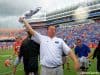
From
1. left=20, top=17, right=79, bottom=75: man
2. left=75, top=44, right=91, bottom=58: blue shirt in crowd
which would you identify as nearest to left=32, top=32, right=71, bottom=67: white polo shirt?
left=20, top=17, right=79, bottom=75: man

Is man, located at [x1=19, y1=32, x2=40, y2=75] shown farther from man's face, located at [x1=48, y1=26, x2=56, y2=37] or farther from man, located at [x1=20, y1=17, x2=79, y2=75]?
man's face, located at [x1=48, y1=26, x2=56, y2=37]

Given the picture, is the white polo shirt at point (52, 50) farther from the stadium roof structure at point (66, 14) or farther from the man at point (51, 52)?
the stadium roof structure at point (66, 14)

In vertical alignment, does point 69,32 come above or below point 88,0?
below

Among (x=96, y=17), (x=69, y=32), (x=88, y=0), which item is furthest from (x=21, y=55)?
(x=88, y=0)

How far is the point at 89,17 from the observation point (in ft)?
239

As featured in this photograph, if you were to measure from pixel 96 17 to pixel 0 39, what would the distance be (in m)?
17.7

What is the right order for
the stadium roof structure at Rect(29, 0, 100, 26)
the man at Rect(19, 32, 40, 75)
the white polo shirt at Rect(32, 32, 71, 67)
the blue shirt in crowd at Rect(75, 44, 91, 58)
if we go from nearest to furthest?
the white polo shirt at Rect(32, 32, 71, 67), the man at Rect(19, 32, 40, 75), the blue shirt in crowd at Rect(75, 44, 91, 58), the stadium roof structure at Rect(29, 0, 100, 26)

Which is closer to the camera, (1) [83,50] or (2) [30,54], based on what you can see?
(2) [30,54]

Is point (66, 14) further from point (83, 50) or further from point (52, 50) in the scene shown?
point (52, 50)

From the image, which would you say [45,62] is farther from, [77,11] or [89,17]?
[77,11]

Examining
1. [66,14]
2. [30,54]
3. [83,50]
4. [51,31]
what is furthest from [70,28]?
[51,31]

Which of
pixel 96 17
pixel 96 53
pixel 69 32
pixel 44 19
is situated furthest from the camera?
pixel 44 19

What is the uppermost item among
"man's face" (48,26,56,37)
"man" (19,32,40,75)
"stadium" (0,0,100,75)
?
"stadium" (0,0,100,75)

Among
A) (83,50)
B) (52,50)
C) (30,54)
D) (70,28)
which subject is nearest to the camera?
(52,50)
